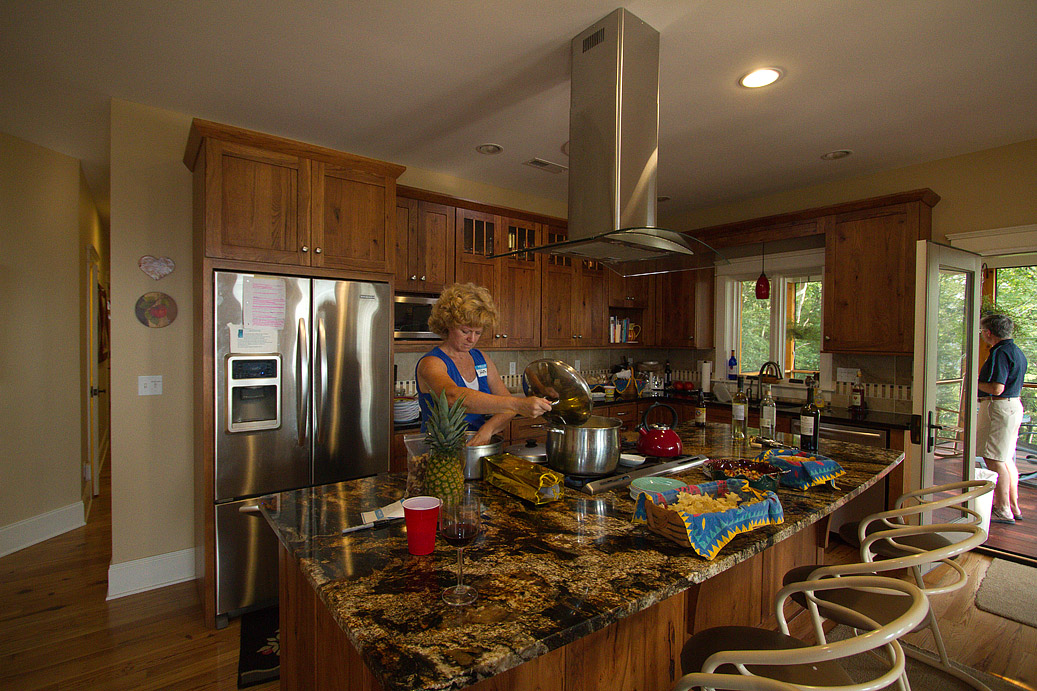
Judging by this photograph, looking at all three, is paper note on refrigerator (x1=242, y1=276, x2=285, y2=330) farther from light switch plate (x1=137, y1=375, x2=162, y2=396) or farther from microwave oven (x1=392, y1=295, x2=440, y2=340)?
microwave oven (x1=392, y1=295, x2=440, y2=340)

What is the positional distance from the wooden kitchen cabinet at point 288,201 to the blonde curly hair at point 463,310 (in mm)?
1118

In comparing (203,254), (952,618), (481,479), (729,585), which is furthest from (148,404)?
(952,618)

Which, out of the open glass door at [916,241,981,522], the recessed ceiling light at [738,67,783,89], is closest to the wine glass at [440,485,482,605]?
the recessed ceiling light at [738,67,783,89]

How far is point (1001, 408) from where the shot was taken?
146 inches

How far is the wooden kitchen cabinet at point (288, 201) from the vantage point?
2.61 meters

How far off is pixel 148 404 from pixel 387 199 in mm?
1853

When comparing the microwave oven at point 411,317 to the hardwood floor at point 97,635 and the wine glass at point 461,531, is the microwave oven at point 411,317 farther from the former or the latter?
the wine glass at point 461,531

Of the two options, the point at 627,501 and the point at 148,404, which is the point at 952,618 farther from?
the point at 148,404

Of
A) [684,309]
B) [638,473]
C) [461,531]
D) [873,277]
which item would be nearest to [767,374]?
[873,277]

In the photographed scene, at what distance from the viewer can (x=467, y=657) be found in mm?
838

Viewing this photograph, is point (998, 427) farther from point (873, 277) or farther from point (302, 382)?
point (302, 382)

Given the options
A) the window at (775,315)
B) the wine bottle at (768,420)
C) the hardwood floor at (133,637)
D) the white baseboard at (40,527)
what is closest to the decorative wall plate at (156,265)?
the hardwood floor at (133,637)

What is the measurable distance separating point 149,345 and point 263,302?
0.87 m

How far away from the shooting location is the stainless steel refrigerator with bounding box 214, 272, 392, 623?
266 cm
